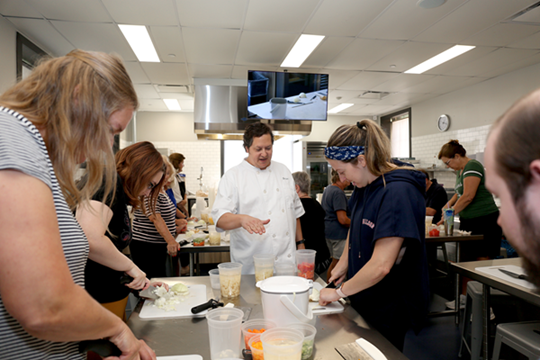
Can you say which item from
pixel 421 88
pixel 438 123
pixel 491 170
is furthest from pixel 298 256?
pixel 438 123

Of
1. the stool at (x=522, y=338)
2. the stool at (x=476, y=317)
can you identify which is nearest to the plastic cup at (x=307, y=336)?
the stool at (x=522, y=338)

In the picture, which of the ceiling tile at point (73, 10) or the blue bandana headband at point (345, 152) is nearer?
the blue bandana headband at point (345, 152)

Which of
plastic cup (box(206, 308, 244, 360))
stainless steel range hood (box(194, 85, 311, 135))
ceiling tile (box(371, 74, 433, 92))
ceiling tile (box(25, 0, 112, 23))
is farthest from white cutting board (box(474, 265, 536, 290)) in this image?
stainless steel range hood (box(194, 85, 311, 135))

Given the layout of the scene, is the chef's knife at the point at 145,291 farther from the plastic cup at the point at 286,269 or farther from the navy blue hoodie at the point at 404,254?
the navy blue hoodie at the point at 404,254

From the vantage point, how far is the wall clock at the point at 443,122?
7346mm

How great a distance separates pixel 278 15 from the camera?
3920 mm

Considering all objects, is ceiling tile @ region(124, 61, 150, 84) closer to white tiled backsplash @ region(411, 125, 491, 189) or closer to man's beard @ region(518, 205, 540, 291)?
man's beard @ region(518, 205, 540, 291)

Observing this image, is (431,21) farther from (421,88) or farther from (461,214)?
(421,88)

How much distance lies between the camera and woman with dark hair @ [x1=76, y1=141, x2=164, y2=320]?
1.47m

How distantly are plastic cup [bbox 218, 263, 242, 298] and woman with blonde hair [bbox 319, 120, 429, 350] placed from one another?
432mm

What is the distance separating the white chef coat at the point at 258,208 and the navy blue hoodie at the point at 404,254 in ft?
3.06

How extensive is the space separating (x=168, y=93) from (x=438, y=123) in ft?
20.0

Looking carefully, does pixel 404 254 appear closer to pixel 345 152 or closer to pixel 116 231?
pixel 345 152

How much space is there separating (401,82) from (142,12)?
490cm
